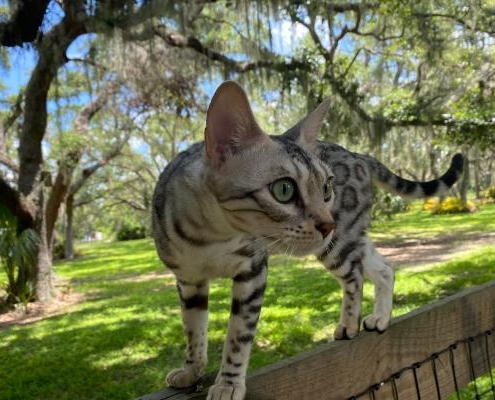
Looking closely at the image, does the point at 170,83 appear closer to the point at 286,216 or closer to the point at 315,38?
the point at 315,38

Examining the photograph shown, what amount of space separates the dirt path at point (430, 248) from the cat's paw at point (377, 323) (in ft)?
22.5

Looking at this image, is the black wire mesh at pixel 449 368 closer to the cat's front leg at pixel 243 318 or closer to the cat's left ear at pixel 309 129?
the cat's front leg at pixel 243 318

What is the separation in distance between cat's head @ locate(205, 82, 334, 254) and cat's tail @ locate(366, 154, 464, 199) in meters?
1.09

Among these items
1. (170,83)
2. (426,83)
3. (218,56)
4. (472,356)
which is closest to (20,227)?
(218,56)

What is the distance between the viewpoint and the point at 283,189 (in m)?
1.26

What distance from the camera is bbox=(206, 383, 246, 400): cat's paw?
1.19 metres

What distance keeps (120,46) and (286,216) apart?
5456 millimetres

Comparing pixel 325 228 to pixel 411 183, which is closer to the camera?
pixel 325 228

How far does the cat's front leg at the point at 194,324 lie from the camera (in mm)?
1478

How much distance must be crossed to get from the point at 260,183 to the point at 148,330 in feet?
15.0

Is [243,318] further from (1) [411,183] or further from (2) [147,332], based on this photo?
(2) [147,332]

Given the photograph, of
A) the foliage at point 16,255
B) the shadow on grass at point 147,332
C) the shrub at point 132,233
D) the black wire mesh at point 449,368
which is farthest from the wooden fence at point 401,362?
the shrub at point 132,233

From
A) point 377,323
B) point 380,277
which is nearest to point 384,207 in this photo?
point 380,277

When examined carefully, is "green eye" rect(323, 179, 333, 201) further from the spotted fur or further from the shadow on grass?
the shadow on grass
